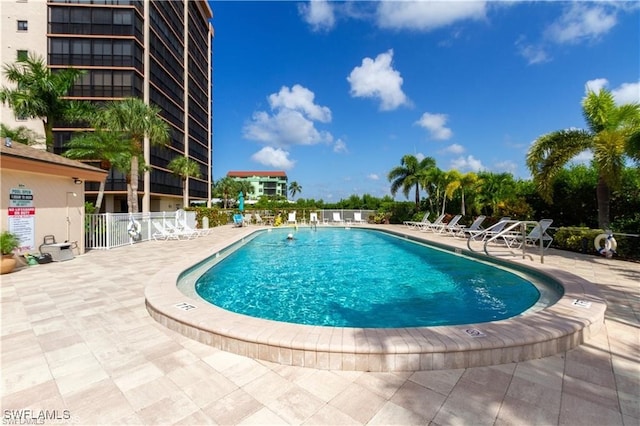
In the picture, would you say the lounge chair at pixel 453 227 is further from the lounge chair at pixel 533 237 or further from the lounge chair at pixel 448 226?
the lounge chair at pixel 533 237

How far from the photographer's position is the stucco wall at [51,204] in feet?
22.2

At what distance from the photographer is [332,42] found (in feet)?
59.2

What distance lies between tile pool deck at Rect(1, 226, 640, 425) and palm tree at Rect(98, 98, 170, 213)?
43.9 feet

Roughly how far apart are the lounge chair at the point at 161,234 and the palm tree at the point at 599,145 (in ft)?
48.1

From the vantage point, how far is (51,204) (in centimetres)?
802

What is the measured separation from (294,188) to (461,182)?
242ft

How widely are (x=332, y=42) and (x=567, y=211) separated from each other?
15779 mm

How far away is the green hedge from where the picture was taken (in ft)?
25.2

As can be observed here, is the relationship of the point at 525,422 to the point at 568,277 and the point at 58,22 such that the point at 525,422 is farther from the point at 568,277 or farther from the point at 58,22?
the point at 58,22

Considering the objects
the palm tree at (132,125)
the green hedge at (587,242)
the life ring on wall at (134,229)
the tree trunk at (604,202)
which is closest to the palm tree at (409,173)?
the green hedge at (587,242)

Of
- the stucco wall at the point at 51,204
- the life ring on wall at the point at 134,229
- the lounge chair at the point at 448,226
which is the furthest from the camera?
the lounge chair at the point at 448,226

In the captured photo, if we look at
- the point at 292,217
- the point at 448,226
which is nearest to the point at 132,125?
the point at 292,217

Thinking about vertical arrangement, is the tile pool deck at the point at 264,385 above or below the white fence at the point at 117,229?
below

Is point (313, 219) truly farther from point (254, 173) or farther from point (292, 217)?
point (254, 173)
